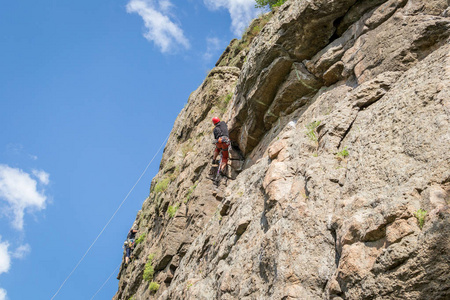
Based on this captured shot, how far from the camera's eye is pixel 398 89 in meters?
6.98

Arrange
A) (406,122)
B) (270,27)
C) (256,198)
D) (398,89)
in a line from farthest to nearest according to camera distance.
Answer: (270,27), (256,198), (398,89), (406,122)

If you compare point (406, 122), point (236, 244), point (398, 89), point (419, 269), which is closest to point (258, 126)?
point (236, 244)

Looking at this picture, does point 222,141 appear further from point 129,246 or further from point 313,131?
point 129,246

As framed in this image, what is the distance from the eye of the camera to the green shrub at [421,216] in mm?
4649

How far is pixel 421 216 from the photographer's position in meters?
4.71

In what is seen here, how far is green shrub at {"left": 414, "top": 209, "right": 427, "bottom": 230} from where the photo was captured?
183 inches

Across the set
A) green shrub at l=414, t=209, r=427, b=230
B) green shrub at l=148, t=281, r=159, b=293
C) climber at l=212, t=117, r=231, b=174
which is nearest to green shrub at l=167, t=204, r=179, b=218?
green shrub at l=148, t=281, r=159, b=293

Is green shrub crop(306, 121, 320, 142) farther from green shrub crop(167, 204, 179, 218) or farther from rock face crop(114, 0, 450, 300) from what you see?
green shrub crop(167, 204, 179, 218)

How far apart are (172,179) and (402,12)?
1216cm

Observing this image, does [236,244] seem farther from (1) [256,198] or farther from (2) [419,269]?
(2) [419,269]

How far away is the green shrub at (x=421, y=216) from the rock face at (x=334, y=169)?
3 cm

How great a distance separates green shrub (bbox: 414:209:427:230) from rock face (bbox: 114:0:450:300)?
0.03 meters

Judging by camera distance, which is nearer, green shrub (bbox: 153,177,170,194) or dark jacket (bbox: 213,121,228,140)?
dark jacket (bbox: 213,121,228,140)

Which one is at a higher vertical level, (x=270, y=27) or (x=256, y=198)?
(x=270, y=27)
